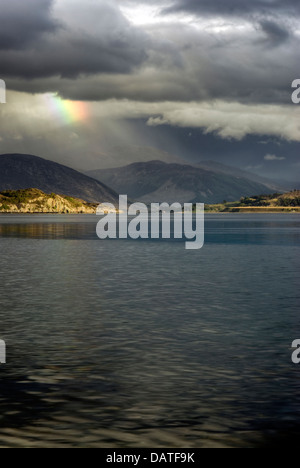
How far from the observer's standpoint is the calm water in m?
18.8

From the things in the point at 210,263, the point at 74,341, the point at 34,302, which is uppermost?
the point at 210,263

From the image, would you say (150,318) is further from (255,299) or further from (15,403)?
(15,403)

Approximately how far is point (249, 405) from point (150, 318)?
779 inches

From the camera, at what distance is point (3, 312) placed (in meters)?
42.0

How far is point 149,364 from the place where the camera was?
27.4 metres

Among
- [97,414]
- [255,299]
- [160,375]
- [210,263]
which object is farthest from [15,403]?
[210,263]

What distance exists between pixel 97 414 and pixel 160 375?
18.8 ft

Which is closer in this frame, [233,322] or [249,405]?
[249,405]

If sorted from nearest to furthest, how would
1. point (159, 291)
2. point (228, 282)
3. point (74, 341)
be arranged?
point (74, 341)
point (159, 291)
point (228, 282)

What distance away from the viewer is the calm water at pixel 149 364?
61.6 feet

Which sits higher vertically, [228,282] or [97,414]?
[228,282]

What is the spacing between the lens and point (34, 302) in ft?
155

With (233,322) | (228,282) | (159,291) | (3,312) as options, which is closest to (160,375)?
(233,322)

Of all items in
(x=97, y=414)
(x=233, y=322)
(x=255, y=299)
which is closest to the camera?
(x=97, y=414)
